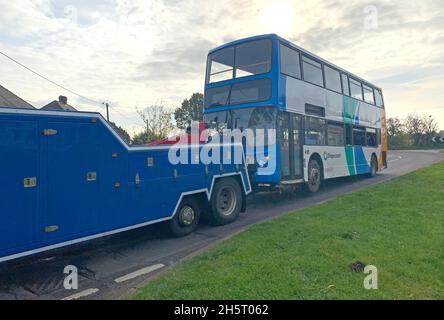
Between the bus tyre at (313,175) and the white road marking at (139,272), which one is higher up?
the bus tyre at (313,175)

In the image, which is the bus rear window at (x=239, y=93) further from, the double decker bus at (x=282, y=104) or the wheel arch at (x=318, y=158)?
the wheel arch at (x=318, y=158)

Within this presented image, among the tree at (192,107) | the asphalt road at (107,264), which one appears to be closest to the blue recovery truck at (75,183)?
the asphalt road at (107,264)

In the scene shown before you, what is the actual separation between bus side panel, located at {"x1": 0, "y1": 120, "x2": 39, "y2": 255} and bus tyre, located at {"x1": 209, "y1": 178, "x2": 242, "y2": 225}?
3690mm

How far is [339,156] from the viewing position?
12.7 metres

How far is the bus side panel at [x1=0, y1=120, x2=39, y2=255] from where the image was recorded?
383 cm

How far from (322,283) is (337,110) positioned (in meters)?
9.68

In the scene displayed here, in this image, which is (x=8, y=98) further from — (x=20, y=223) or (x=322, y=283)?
(x=322, y=283)

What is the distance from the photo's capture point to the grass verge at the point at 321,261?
11.6 feet

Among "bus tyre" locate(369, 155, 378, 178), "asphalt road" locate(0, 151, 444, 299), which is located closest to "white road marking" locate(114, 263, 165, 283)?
"asphalt road" locate(0, 151, 444, 299)

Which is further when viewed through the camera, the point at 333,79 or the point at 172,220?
the point at 333,79

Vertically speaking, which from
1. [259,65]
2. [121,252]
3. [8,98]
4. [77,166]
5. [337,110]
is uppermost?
[8,98]

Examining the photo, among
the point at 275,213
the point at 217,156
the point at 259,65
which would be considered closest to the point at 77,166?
the point at 217,156

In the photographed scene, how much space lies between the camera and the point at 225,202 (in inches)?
300

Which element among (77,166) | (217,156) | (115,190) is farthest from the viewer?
(217,156)
